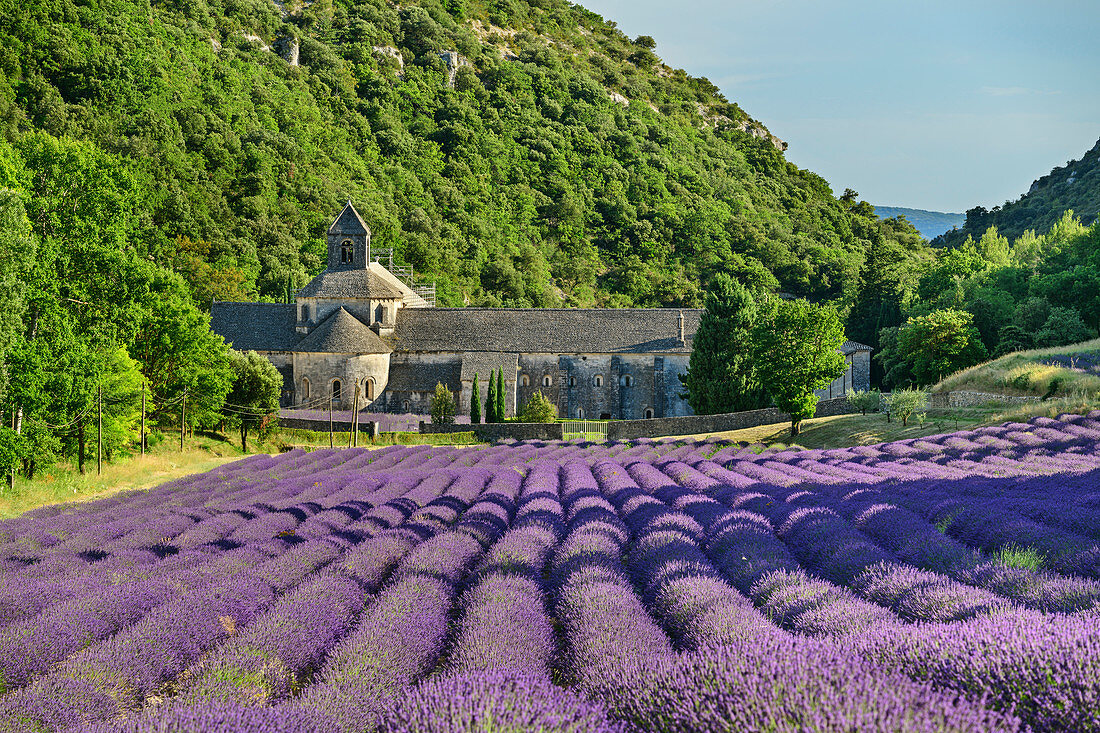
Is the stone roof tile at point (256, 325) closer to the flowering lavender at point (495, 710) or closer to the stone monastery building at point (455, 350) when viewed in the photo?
the stone monastery building at point (455, 350)

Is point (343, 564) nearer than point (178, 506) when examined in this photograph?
Yes

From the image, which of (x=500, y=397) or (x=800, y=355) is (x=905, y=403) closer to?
(x=800, y=355)

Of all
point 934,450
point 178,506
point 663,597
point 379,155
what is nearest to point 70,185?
point 178,506

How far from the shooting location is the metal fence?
121 feet

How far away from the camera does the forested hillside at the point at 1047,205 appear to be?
303 ft

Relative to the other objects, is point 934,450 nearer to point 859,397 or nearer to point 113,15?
point 859,397

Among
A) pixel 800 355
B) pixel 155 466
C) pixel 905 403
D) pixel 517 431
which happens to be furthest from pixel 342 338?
pixel 905 403

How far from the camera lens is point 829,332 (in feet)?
103

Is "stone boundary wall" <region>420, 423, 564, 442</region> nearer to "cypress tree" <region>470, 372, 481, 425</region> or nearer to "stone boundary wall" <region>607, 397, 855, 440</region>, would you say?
"stone boundary wall" <region>607, 397, 855, 440</region>

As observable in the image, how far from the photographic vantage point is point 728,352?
124 ft

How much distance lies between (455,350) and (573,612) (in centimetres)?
3895

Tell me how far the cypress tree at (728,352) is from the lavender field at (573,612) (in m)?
23.8

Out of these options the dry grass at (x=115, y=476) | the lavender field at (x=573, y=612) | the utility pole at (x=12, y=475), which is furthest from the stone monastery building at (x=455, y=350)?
the lavender field at (x=573, y=612)

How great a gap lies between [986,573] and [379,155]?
90.5 meters
